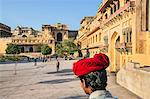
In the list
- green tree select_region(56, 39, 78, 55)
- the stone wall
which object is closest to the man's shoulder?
the stone wall

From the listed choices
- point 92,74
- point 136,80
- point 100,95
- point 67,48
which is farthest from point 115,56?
point 67,48

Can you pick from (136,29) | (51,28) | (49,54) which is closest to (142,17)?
(136,29)

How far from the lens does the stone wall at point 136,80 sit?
14190mm

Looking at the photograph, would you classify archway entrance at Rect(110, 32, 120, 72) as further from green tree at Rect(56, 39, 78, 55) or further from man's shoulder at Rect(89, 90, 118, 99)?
green tree at Rect(56, 39, 78, 55)

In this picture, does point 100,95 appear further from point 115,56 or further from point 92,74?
point 115,56

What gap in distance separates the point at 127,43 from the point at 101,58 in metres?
20.9

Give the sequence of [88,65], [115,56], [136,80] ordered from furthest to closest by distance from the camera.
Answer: [115,56] → [136,80] → [88,65]

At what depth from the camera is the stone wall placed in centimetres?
1419

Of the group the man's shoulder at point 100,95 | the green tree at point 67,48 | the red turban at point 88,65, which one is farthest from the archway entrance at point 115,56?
the green tree at point 67,48

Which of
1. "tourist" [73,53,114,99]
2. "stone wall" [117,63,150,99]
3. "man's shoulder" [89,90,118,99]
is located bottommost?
"stone wall" [117,63,150,99]

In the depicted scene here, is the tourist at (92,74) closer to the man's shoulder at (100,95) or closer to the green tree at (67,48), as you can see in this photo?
the man's shoulder at (100,95)

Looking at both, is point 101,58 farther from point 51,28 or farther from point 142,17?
point 51,28

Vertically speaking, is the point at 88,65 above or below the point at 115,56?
above

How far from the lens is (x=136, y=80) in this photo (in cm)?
1594
